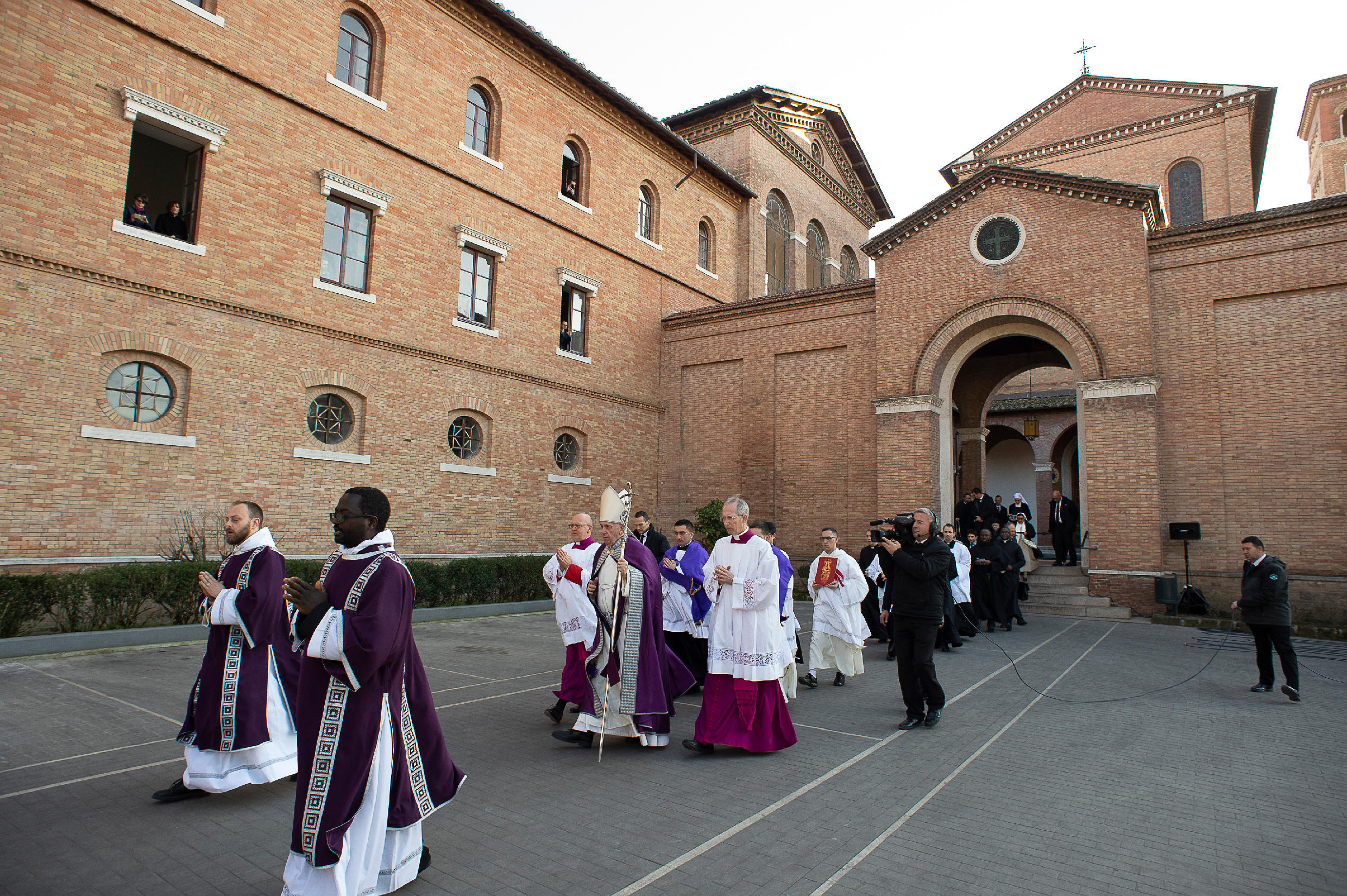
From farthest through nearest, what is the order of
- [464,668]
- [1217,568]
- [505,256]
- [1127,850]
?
[505,256], [1217,568], [464,668], [1127,850]

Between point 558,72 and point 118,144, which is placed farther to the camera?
point 558,72

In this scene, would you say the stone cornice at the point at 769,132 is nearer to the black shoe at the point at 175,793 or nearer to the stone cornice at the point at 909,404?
the stone cornice at the point at 909,404

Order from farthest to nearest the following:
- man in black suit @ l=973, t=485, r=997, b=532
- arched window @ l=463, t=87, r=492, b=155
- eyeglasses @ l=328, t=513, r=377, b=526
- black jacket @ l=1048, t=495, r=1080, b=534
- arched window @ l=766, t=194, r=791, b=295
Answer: arched window @ l=766, t=194, r=791, b=295 → black jacket @ l=1048, t=495, r=1080, b=534 → arched window @ l=463, t=87, r=492, b=155 → man in black suit @ l=973, t=485, r=997, b=532 → eyeglasses @ l=328, t=513, r=377, b=526

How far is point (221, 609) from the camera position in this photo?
4.76 m

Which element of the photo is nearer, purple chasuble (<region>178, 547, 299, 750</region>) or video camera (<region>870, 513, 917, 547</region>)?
purple chasuble (<region>178, 547, 299, 750</region>)

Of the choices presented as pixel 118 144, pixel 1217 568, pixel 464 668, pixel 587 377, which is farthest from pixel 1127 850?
pixel 587 377

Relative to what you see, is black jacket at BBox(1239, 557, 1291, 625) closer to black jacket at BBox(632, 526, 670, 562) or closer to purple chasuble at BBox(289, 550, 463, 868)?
black jacket at BBox(632, 526, 670, 562)

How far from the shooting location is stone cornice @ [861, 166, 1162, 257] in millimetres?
15336

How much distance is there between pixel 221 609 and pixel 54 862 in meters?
1.46

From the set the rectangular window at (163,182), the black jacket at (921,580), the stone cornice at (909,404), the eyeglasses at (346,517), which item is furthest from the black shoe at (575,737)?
the stone cornice at (909,404)

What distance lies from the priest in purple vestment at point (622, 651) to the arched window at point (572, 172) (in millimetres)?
15217

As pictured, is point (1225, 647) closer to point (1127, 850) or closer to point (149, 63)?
point (1127, 850)

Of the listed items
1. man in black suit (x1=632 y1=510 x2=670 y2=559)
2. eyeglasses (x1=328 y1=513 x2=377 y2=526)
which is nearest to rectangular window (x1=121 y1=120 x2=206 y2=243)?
man in black suit (x1=632 y1=510 x2=670 y2=559)

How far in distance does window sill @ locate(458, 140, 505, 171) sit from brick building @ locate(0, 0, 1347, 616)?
0.22ft
